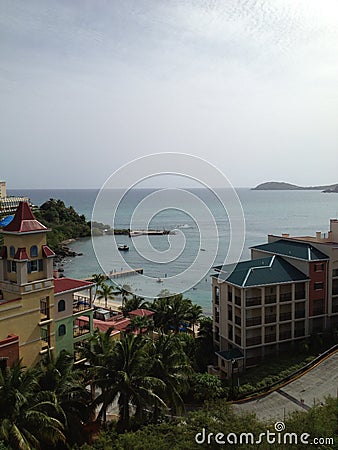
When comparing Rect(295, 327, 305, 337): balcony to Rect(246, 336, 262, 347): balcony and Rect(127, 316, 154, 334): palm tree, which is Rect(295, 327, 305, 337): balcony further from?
Rect(127, 316, 154, 334): palm tree

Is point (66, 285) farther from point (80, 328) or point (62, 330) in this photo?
point (80, 328)

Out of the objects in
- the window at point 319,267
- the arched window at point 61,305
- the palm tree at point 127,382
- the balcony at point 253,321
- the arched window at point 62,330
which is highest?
the window at point 319,267

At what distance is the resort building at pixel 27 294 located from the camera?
11807mm

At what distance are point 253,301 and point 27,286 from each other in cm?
951

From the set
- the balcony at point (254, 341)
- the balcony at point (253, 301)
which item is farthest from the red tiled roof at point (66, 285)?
the balcony at point (254, 341)

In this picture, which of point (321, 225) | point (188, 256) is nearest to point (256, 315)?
point (188, 256)

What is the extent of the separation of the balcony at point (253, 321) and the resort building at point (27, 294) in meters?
8.04

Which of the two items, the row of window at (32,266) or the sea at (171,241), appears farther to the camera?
the row of window at (32,266)

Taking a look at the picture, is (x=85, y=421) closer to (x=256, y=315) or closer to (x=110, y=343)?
(x=110, y=343)

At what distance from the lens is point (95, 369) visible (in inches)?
427

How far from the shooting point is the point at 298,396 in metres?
14.8

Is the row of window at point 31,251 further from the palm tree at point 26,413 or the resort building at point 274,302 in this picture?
the resort building at point 274,302

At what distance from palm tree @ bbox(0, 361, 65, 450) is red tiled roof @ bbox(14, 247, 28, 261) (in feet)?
10.9

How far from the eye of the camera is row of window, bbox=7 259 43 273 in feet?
40.8
